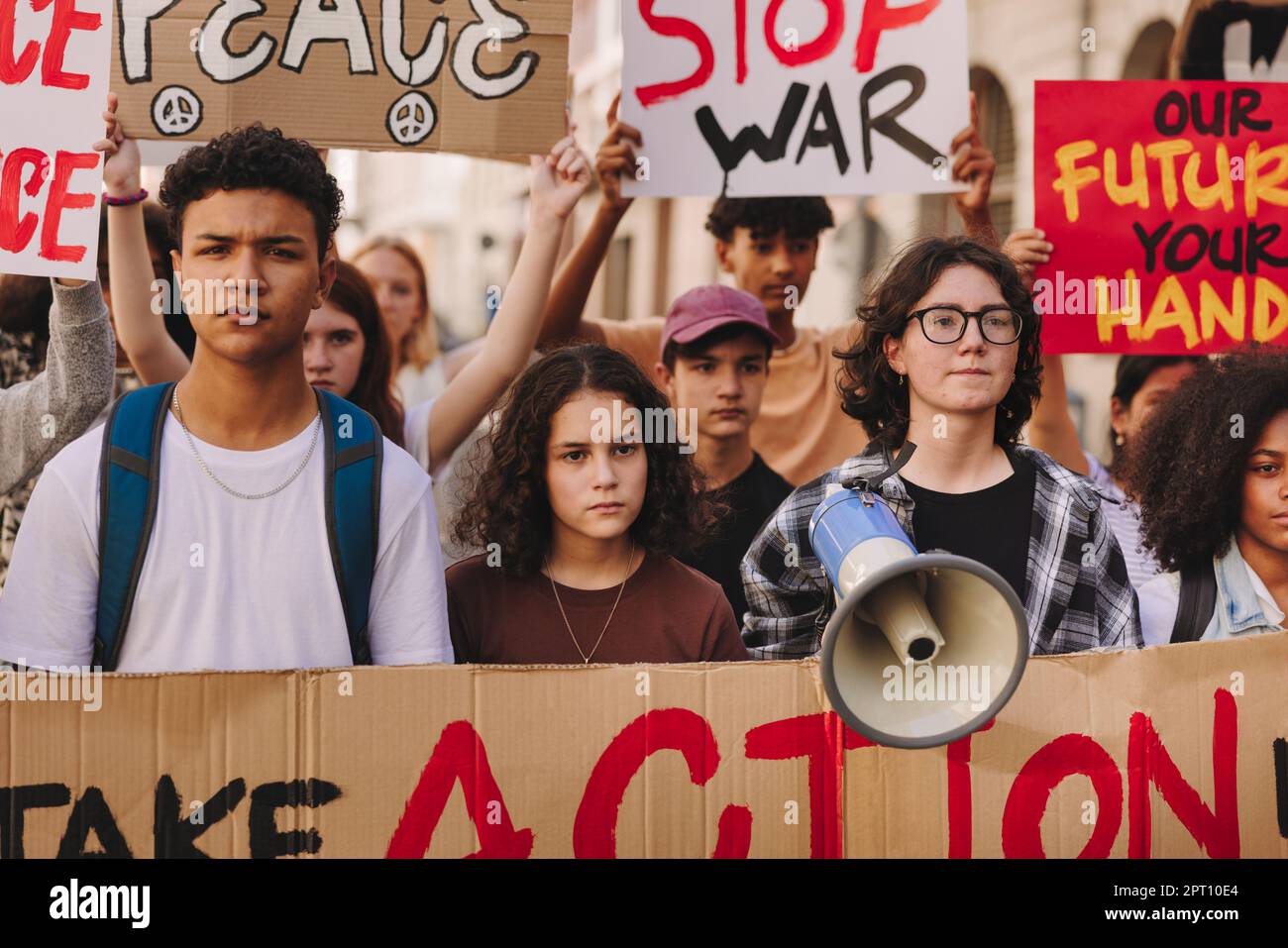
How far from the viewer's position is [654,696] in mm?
2338

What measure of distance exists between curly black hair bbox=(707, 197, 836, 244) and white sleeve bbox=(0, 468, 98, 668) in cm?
221

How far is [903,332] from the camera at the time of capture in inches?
112

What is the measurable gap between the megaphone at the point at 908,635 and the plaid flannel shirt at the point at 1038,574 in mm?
423

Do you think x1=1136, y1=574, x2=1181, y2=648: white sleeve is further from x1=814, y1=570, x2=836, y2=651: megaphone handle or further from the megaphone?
the megaphone

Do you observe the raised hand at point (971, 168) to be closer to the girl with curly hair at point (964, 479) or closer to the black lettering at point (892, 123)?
the black lettering at point (892, 123)

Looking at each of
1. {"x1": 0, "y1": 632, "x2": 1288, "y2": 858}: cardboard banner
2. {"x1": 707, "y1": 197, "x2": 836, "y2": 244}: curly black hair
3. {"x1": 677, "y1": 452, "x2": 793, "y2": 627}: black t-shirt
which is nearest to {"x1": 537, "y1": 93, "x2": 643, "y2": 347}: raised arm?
{"x1": 707, "y1": 197, "x2": 836, "y2": 244}: curly black hair

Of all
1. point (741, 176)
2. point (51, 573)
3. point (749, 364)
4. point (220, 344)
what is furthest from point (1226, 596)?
point (51, 573)

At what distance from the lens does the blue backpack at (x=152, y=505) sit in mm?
2348

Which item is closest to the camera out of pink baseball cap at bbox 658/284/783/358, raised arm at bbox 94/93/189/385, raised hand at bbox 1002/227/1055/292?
raised arm at bbox 94/93/189/385

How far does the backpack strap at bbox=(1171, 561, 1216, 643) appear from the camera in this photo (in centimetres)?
291

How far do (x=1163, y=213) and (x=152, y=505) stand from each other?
2.42m

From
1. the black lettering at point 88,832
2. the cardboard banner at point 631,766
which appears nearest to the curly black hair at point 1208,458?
the cardboard banner at point 631,766
